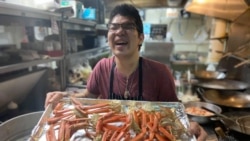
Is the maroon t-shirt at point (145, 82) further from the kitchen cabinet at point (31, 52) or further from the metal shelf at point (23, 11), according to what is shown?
the metal shelf at point (23, 11)

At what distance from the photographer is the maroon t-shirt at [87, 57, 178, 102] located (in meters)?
1.43

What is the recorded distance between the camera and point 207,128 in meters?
1.50

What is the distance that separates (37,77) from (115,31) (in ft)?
2.76

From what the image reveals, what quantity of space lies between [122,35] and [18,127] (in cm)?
79

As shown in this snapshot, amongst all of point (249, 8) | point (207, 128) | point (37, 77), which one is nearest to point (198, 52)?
point (249, 8)

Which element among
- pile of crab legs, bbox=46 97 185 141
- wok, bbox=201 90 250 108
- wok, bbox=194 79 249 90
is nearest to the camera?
pile of crab legs, bbox=46 97 185 141

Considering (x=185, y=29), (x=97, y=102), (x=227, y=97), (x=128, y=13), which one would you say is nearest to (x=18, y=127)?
(x=97, y=102)

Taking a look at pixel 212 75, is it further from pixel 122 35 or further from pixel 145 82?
pixel 122 35

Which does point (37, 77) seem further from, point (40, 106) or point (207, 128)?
point (207, 128)

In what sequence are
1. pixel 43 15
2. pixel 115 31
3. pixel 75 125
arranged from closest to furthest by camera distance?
pixel 75 125 < pixel 115 31 < pixel 43 15

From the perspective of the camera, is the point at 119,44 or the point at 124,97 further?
the point at 124,97

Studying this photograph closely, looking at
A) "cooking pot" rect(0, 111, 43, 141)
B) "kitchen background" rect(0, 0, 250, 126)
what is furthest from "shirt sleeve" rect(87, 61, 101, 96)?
"cooking pot" rect(0, 111, 43, 141)

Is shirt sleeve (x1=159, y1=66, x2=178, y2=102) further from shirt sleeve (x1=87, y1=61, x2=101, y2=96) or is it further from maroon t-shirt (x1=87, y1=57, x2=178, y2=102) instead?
shirt sleeve (x1=87, y1=61, x2=101, y2=96)

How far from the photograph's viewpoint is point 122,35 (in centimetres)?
130
